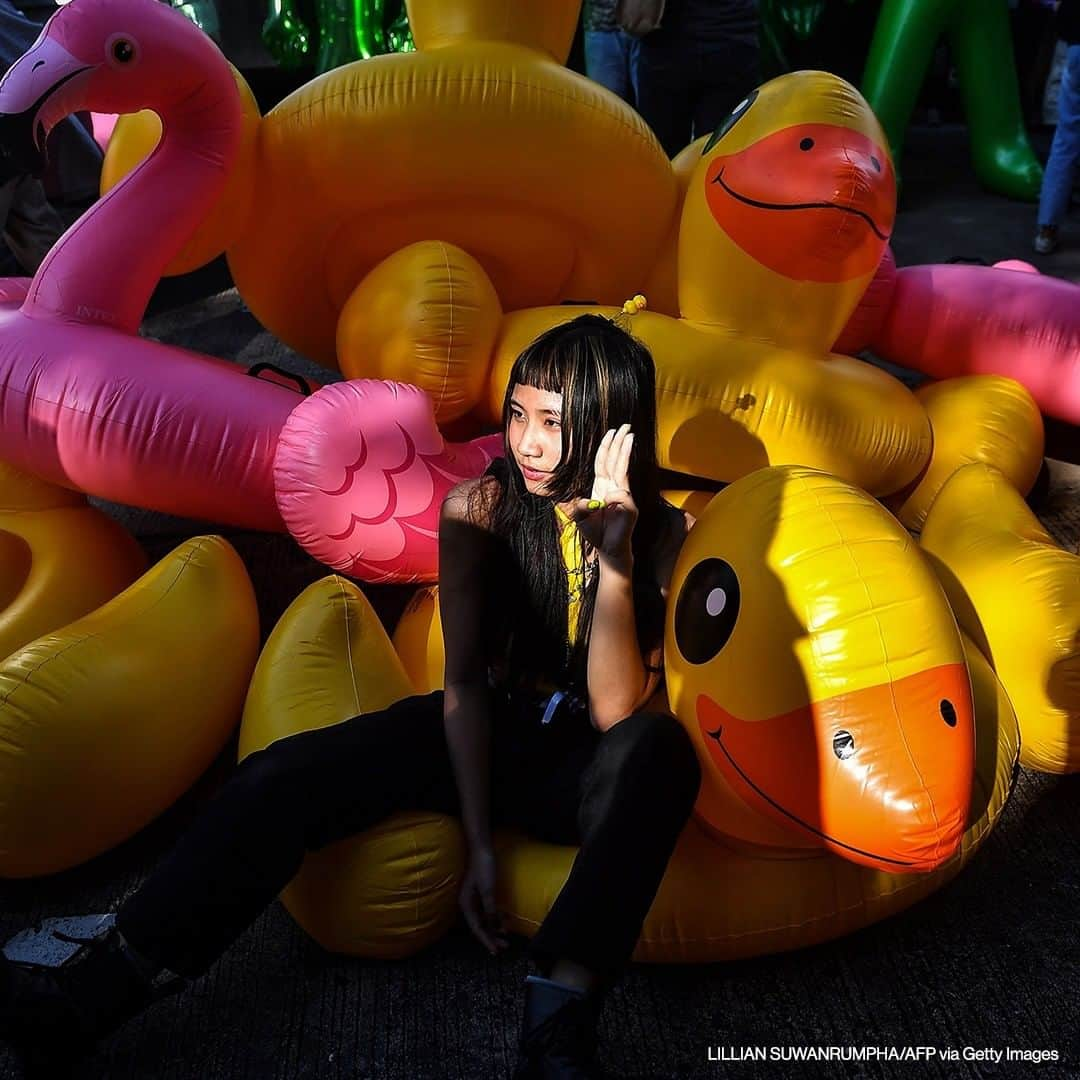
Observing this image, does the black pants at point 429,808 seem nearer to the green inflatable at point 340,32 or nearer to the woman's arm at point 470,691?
the woman's arm at point 470,691

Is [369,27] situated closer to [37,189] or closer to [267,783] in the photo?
[37,189]

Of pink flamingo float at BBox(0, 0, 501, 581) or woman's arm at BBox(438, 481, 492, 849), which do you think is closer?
woman's arm at BBox(438, 481, 492, 849)

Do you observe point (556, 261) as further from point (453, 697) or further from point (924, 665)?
point (924, 665)

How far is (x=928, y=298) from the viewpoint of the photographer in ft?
8.22

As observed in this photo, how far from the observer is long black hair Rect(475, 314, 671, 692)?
1.38 meters

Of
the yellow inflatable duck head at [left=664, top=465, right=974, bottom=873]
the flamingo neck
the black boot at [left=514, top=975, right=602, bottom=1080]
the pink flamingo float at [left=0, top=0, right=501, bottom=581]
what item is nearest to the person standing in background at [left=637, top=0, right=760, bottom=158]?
the flamingo neck

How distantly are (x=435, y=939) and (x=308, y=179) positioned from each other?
1.61 meters

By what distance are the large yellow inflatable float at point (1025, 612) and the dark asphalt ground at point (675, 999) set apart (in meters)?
0.17

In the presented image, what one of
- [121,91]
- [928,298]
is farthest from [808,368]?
[121,91]

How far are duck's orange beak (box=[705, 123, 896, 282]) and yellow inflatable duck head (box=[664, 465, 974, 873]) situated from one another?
908 mm

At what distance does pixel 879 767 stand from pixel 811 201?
1.28 metres

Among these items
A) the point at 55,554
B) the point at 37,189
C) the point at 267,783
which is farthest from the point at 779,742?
the point at 37,189

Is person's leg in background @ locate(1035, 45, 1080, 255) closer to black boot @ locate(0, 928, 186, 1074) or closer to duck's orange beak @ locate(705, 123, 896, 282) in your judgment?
duck's orange beak @ locate(705, 123, 896, 282)

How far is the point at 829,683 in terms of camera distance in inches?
46.4
